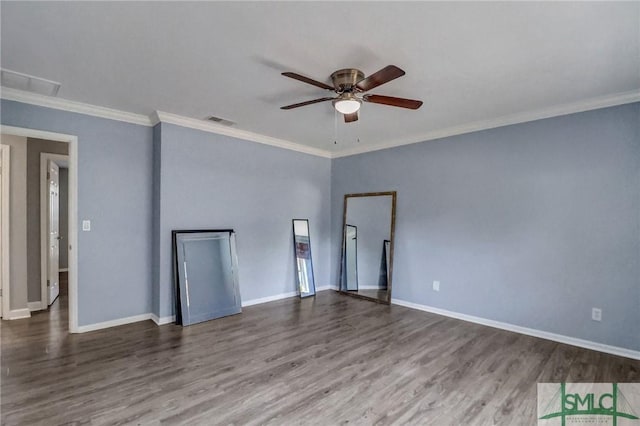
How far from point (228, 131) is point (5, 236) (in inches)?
117

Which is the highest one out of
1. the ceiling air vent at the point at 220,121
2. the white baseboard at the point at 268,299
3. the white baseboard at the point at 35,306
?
the ceiling air vent at the point at 220,121

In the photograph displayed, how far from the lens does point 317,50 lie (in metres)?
2.28

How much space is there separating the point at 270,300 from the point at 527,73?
4.10 metres

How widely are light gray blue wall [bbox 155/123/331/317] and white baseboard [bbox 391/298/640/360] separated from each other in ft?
6.53

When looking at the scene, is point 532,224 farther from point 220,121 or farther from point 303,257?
point 220,121

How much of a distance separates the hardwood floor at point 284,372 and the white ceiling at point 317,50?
97.0 inches

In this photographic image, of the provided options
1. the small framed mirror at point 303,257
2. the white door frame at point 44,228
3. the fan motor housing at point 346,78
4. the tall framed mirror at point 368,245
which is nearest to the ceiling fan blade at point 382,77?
the fan motor housing at point 346,78

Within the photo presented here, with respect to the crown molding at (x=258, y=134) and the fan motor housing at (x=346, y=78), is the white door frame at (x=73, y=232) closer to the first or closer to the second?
the crown molding at (x=258, y=134)

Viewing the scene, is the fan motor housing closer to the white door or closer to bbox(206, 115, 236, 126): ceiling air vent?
bbox(206, 115, 236, 126): ceiling air vent

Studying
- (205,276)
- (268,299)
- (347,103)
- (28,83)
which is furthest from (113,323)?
(347,103)

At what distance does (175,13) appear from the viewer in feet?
6.14

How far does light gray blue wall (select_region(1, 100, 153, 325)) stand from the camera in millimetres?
3408

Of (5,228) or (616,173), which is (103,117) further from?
(616,173)

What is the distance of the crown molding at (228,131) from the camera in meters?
3.71
